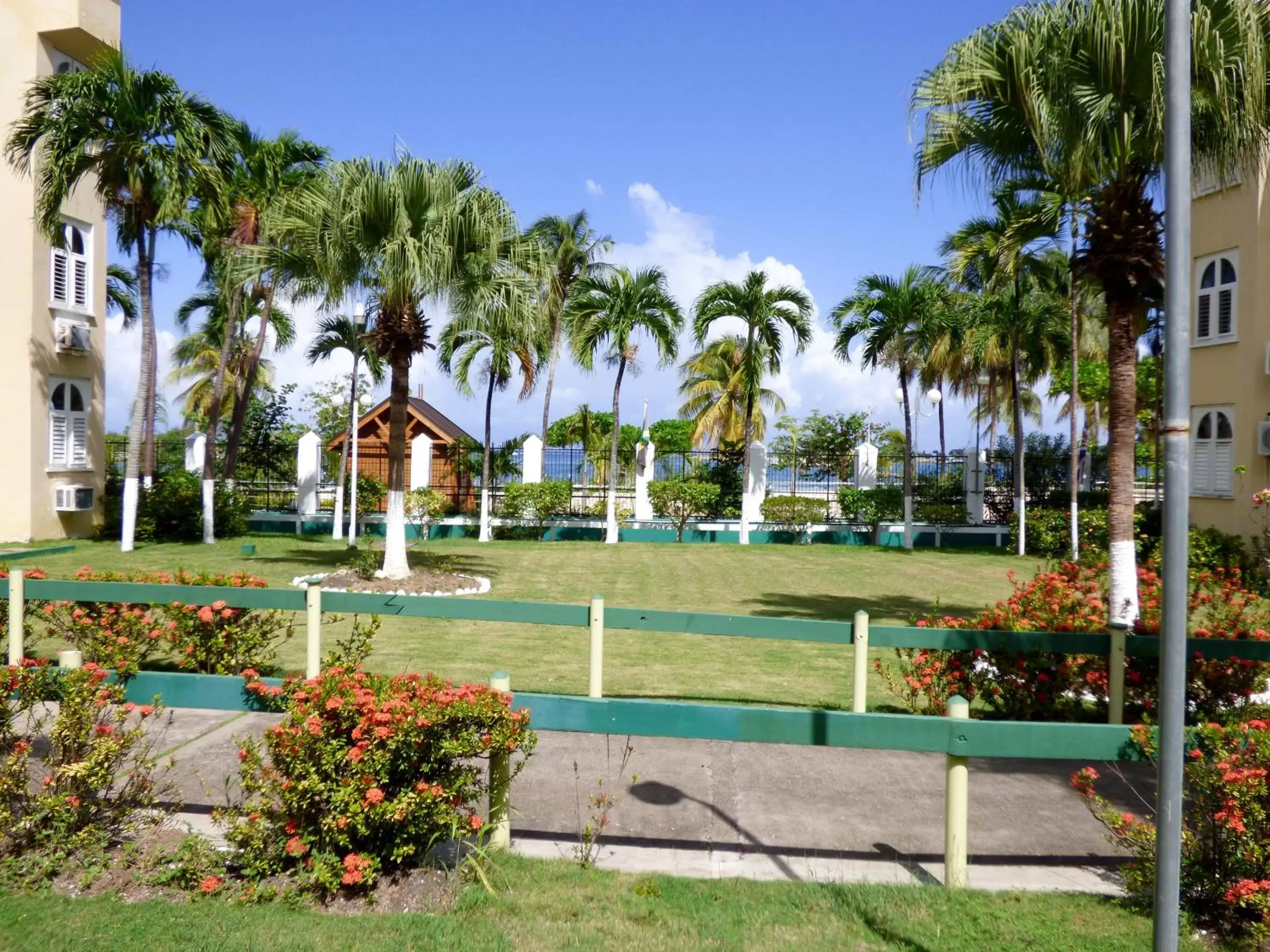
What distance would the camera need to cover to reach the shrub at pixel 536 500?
2638cm

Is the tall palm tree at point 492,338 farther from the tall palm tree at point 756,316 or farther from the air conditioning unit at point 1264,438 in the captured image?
the air conditioning unit at point 1264,438

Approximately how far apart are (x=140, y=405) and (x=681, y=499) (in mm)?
13739

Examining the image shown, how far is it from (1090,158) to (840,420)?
963 inches

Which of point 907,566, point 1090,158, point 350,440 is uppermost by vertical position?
point 1090,158

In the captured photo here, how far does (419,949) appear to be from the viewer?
3.83 meters

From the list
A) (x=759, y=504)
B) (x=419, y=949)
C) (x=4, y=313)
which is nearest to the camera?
(x=419, y=949)

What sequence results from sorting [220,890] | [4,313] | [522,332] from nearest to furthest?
1. [220,890]
2. [522,332]
3. [4,313]

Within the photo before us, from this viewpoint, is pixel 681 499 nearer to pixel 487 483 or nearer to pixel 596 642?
pixel 487 483

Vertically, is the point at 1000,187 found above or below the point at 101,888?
above

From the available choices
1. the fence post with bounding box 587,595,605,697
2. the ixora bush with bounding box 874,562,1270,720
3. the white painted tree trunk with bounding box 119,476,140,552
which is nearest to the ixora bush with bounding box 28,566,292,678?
the fence post with bounding box 587,595,605,697

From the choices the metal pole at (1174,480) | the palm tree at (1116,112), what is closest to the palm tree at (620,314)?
the palm tree at (1116,112)

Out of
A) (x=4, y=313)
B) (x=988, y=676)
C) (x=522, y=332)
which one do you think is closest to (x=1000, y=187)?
(x=988, y=676)

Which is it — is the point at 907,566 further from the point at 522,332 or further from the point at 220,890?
the point at 220,890

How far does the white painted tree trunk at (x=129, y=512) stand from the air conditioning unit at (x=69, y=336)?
360 centimetres
